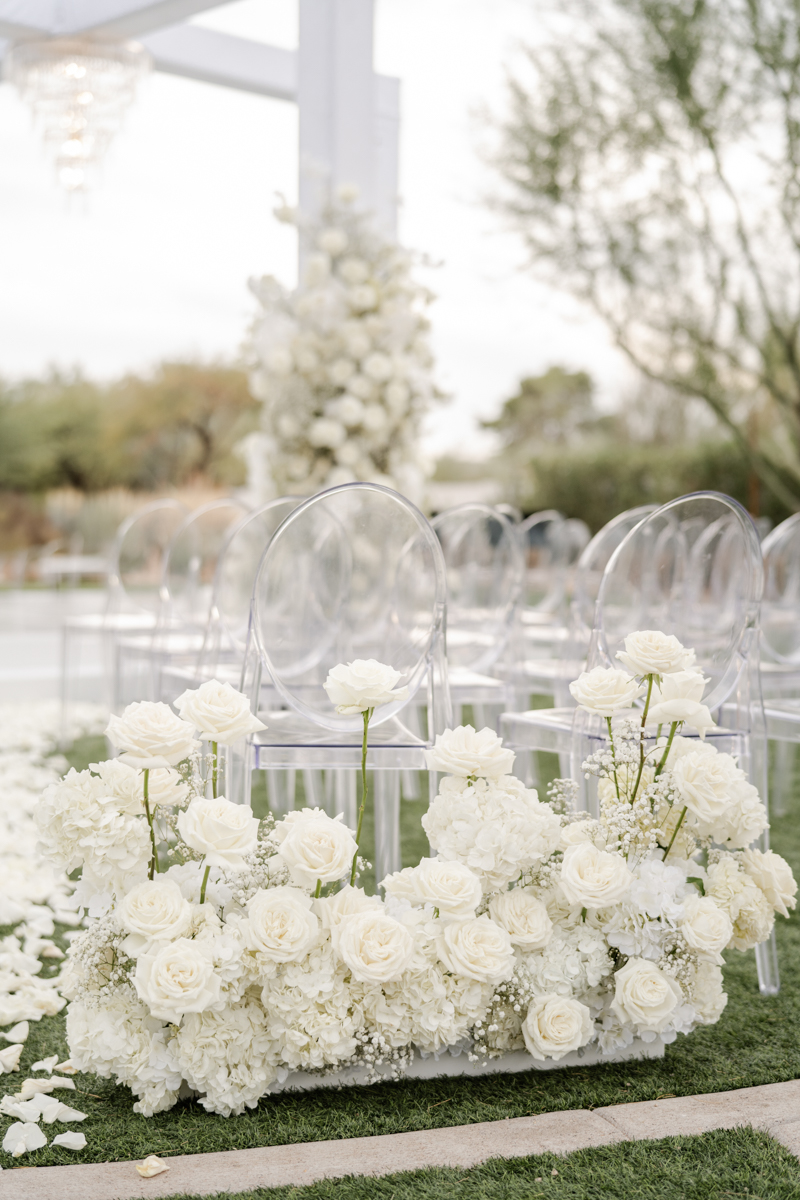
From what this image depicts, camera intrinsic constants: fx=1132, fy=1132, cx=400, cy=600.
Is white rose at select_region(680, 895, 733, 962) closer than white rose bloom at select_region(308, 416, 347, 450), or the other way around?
white rose at select_region(680, 895, 733, 962)

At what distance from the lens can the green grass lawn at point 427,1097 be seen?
137 centimetres

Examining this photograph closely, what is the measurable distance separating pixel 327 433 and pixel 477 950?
2.45 metres

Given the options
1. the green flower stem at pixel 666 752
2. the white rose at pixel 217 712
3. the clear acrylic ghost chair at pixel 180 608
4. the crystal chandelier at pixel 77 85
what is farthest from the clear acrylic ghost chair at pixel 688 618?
the crystal chandelier at pixel 77 85

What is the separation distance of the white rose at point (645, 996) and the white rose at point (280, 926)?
0.42m

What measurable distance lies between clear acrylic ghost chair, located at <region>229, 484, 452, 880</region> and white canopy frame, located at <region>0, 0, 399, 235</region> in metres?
1.66

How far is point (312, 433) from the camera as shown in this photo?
12.1 feet

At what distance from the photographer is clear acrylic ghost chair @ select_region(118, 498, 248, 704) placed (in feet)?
10.4

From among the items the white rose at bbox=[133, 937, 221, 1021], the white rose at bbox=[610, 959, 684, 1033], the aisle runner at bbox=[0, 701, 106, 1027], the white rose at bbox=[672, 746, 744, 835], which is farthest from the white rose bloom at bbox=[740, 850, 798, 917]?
the aisle runner at bbox=[0, 701, 106, 1027]

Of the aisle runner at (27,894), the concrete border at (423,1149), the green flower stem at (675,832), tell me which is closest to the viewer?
the concrete border at (423,1149)

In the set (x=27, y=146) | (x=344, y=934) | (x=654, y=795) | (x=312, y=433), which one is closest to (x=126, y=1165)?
(x=344, y=934)

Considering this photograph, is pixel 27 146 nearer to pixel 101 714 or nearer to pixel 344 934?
pixel 101 714

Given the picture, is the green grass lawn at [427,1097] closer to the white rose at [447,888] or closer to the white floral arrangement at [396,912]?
the white floral arrangement at [396,912]

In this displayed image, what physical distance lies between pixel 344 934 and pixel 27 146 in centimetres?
1024

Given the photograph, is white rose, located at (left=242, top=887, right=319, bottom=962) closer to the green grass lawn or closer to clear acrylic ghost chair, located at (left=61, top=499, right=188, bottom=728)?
the green grass lawn
